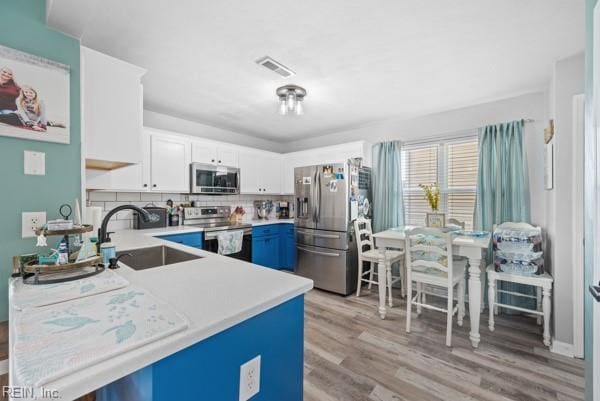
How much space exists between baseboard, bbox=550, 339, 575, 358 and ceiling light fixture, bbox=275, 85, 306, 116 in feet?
9.86

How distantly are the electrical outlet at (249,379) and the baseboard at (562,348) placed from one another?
2576mm

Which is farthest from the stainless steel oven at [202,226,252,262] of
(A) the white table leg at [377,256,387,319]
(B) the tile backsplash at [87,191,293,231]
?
(A) the white table leg at [377,256,387,319]

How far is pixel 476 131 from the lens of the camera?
3137 mm

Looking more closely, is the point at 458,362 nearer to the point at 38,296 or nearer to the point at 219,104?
the point at 38,296

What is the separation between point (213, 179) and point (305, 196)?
1.31 metres

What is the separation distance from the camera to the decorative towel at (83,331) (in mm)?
537

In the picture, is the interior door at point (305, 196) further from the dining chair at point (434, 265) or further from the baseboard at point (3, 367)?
the baseboard at point (3, 367)

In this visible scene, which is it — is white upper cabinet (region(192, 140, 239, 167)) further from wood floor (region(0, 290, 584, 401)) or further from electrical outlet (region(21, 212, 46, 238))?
wood floor (region(0, 290, 584, 401))

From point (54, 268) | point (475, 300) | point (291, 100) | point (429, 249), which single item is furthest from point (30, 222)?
point (475, 300)

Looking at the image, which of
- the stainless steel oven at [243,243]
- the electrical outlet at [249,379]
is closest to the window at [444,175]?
the stainless steel oven at [243,243]

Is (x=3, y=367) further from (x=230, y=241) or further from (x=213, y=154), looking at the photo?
(x=213, y=154)

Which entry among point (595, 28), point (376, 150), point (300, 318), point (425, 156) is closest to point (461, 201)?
point (425, 156)

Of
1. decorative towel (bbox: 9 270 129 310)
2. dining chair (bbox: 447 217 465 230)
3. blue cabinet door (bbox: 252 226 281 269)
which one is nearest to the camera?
decorative towel (bbox: 9 270 129 310)

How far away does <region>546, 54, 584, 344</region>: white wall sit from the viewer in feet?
6.86
